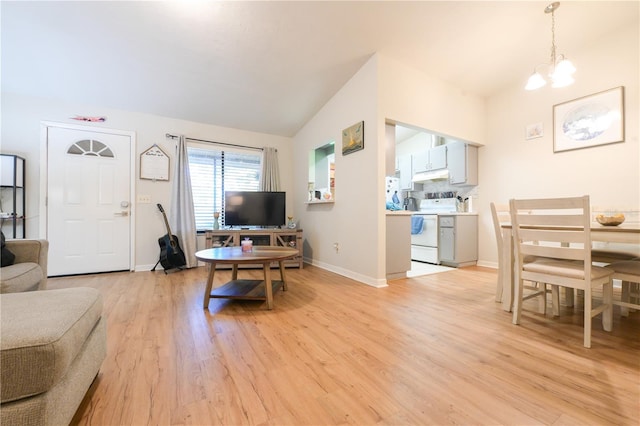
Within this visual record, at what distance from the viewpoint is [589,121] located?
3000 mm

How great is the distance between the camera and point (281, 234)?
393cm

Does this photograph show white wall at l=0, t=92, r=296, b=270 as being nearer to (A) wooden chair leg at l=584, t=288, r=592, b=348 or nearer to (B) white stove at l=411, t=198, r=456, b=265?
(B) white stove at l=411, t=198, r=456, b=265

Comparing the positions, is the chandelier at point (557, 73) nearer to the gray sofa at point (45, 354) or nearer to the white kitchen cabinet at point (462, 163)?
the white kitchen cabinet at point (462, 163)

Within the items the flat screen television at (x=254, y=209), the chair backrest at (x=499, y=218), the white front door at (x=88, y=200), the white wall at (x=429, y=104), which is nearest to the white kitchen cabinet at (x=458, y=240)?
the white wall at (x=429, y=104)

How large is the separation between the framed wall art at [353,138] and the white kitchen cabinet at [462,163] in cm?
197

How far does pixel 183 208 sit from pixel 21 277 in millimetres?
2410

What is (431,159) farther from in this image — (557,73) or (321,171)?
(557,73)

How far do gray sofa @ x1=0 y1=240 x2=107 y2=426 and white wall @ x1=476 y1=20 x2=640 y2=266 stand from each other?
4426mm

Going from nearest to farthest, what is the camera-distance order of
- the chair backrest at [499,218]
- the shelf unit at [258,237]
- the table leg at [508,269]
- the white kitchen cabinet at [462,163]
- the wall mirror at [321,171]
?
1. the table leg at [508,269]
2. the chair backrest at [499,218]
3. the shelf unit at [258,237]
4. the white kitchen cabinet at [462,163]
5. the wall mirror at [321,171]

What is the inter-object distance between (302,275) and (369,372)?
2180 mm

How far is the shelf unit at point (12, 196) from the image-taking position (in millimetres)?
2906

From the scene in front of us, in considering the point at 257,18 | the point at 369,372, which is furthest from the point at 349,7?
the point at 369,372

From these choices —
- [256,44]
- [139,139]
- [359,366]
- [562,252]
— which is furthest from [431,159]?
[139,139]

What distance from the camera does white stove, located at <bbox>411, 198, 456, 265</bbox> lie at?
4070mm
